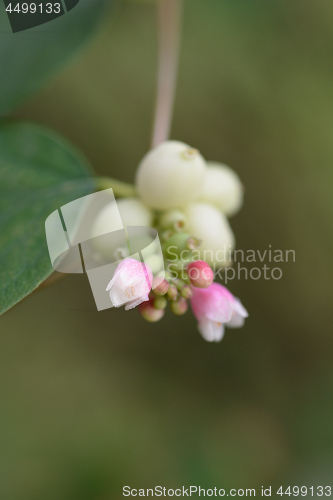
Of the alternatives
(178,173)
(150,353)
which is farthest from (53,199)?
(150,353)

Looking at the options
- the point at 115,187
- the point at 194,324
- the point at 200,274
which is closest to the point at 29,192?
the point at 115,187

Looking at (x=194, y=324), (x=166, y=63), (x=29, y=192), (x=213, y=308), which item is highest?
(x=166, y=63)

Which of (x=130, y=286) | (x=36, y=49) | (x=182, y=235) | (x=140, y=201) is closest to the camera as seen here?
(x=130, y=286)

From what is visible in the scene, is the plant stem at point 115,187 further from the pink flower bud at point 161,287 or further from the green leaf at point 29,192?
the pink flower bud at point 161,287

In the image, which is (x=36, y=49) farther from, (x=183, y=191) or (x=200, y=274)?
(x=200, y=274)

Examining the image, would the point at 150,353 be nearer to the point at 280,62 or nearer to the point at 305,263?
the point at 305,263

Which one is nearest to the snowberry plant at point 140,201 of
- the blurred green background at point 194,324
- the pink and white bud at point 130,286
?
the pink and white bud at point 130,286
